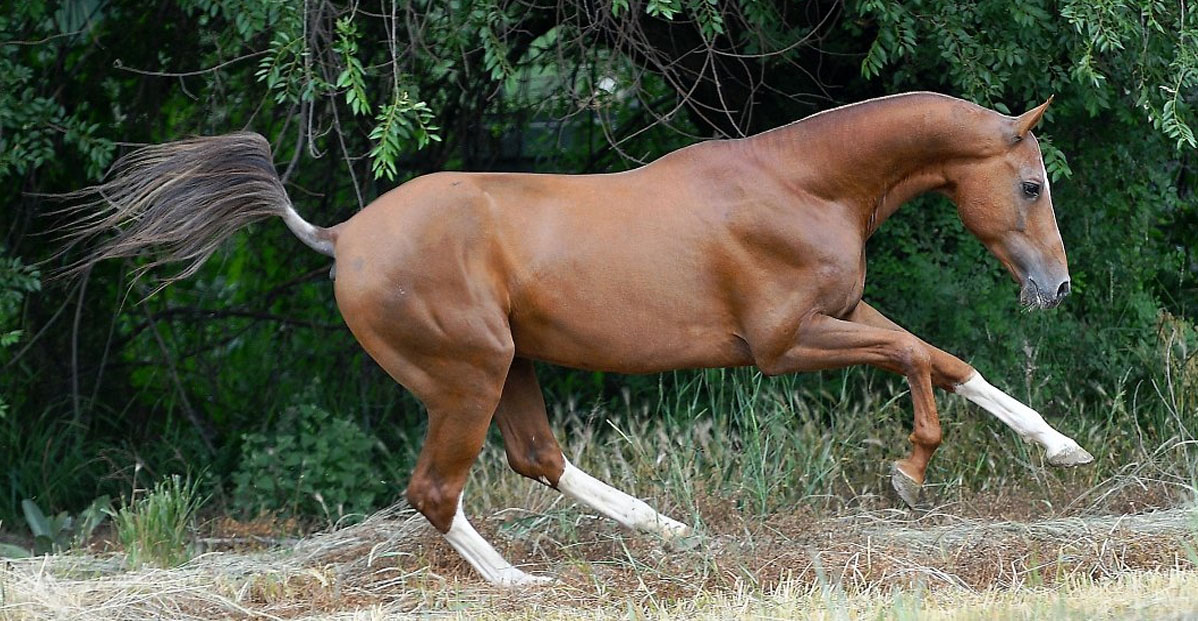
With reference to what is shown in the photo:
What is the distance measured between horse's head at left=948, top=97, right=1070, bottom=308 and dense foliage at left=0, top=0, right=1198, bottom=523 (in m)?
0.67

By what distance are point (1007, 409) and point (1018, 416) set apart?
5cm

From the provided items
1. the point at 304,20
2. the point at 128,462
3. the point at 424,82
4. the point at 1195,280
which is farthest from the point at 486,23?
the point at 1195,280

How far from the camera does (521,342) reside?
5.21 m

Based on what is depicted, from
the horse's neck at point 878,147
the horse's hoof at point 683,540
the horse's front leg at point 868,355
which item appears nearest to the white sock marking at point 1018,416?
the horse's front leg at point 868,355

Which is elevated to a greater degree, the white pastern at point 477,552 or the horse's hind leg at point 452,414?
the horse's hind leg at point 452,414

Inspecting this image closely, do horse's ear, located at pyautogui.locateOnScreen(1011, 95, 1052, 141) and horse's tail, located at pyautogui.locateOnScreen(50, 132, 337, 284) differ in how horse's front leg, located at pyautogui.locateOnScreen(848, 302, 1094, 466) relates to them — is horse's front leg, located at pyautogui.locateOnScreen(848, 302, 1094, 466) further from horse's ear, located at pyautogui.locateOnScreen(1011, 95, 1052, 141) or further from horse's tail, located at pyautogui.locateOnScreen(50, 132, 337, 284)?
horse's tail, located at pyautogui.locateOnScreen(50, 132, 337, 284)

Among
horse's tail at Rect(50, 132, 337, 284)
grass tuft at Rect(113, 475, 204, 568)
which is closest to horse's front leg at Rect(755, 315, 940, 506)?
horse's tail at Rect(50, 132, 337, 284)

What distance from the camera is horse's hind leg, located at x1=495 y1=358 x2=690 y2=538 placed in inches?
214

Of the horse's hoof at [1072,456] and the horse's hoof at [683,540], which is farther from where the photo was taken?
the horse's hoof at [683,540]

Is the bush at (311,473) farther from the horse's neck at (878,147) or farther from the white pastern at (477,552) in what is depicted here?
the horse's neck at (878,147)

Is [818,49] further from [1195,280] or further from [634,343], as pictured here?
[1195,280]

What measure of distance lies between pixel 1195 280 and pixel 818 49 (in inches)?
113

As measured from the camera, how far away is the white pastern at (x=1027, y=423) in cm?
500

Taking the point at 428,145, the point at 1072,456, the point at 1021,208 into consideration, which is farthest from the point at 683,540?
the point at 428,145
